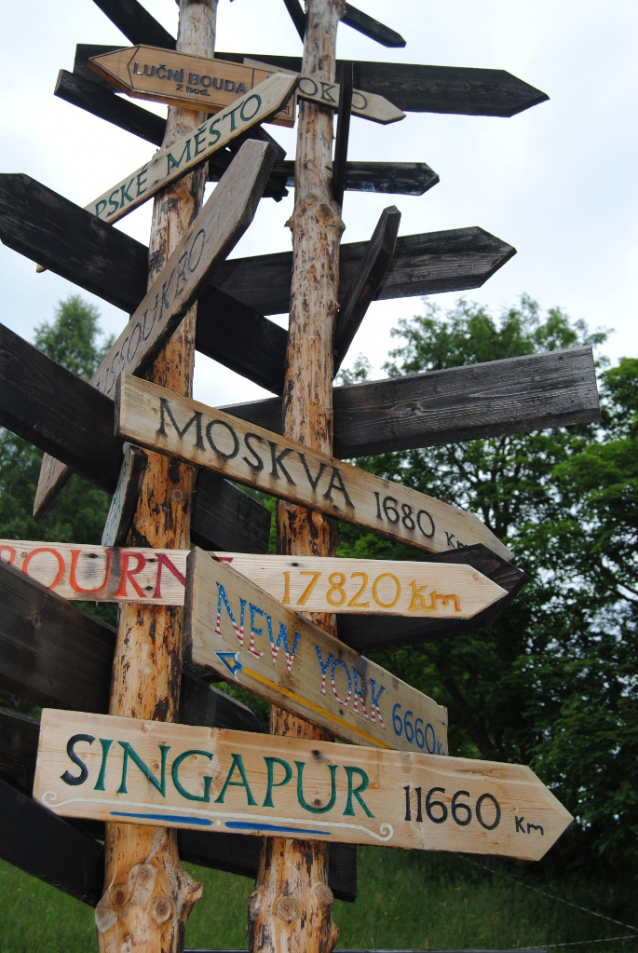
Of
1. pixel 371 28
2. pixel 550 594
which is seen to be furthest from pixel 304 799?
pixel 550 594

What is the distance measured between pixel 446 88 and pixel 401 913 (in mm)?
7710

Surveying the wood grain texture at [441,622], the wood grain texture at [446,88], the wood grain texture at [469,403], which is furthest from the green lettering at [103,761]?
the wood grain texture at [446,88]

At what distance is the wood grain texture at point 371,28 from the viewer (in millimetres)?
5725

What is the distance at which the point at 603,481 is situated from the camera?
12023mm

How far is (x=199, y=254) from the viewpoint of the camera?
9.86 feet

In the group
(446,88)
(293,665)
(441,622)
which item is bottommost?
(293,665)

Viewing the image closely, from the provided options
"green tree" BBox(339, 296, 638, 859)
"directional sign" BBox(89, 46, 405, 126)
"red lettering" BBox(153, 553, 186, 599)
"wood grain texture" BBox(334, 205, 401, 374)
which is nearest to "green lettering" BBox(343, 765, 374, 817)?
"red lettering" BBox(153, 553, 186, 599)

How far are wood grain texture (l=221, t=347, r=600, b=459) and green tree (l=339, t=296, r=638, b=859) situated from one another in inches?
266

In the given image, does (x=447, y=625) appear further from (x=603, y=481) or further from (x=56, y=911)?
(x=603, y=481)

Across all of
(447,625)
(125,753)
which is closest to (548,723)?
(447,625)

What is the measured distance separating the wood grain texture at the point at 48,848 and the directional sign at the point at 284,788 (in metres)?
0.41

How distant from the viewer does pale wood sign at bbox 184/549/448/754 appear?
2482mm

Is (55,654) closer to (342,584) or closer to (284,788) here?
(284,788)

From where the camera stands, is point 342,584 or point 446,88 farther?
point 446,88
